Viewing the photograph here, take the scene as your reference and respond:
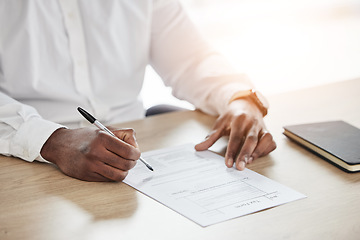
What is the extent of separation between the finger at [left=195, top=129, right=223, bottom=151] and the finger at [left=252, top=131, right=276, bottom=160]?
12 centimetres

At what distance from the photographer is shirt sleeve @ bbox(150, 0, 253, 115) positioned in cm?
171

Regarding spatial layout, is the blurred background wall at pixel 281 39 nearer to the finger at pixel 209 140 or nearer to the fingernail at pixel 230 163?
the finger at pixel 209 140

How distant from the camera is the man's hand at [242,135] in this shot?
4.08ft

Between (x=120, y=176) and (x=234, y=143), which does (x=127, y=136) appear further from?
(x=234, y=143)

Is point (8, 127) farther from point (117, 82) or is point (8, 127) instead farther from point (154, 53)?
point (154, 53)

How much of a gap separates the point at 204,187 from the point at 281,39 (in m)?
3.13

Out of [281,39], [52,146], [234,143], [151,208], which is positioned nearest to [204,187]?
[151,208]

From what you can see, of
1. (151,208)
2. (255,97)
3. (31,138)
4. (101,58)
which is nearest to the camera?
(151,208)

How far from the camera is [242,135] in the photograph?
52.4 inches

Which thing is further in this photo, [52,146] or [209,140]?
[209,140]

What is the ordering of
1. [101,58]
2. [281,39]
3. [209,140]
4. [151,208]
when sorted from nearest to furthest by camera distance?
[151,208] < [209,140] < [101,58] < [281,39]

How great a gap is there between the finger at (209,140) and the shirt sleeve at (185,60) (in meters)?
Result: 0.31

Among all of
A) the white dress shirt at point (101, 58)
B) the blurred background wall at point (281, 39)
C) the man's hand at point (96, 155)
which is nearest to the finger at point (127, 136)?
the man's hand at point (96, 155)

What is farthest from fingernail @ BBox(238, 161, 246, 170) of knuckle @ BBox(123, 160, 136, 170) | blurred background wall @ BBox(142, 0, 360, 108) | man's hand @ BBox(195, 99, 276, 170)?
blurred background wall @ BBox(142, 0, 360, 108)
